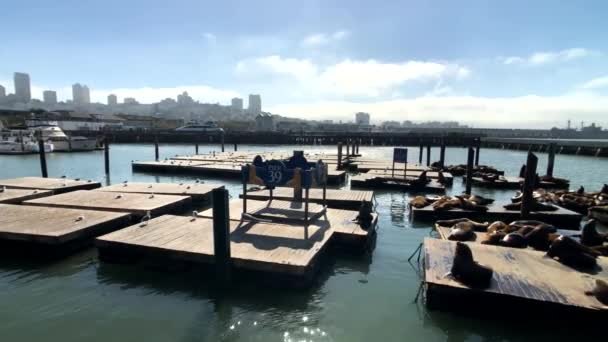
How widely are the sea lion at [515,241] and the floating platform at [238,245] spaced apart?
332cm

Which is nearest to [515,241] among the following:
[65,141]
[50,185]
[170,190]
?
[170,190]

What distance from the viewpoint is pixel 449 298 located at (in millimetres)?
5176

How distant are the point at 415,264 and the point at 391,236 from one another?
198cm

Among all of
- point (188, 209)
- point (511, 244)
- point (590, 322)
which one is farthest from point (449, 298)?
point (188, 209)

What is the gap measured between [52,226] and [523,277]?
893cm

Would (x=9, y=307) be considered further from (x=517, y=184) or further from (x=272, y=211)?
(x=517, y=184)

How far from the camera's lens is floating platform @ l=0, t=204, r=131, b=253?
693 centimetres

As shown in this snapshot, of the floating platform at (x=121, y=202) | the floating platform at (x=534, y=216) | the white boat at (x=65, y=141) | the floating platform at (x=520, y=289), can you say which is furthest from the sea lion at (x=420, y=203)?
the white boat at (x=65, y=141)

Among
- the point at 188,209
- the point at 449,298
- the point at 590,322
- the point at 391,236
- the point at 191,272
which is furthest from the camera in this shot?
the point at 188,209

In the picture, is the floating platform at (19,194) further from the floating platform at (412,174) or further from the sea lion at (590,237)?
the sea lion at (590,237)

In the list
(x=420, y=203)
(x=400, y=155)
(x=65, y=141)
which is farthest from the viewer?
(x=65, y=141)

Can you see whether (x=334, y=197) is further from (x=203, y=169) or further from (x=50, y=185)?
(x=203, y=169)

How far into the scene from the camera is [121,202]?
9.91 metres

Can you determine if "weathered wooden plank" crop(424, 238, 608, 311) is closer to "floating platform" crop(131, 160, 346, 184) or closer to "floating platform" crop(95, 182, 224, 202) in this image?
"floating platform" crop(95, 182, 224, 202)
